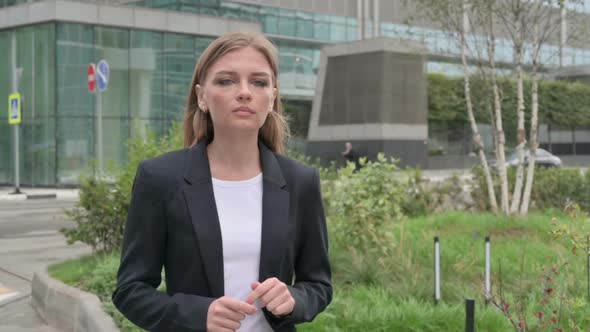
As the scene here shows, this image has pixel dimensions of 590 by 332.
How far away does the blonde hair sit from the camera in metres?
2.12

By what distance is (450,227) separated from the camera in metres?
10.1

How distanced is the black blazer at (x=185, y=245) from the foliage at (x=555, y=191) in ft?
36.7

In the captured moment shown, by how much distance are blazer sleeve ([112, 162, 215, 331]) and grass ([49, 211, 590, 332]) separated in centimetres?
227

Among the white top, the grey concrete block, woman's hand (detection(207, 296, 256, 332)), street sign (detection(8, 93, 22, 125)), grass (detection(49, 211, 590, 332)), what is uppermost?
street sign (detection(8, 93, 22, 125))

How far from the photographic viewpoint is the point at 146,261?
2.06 metres

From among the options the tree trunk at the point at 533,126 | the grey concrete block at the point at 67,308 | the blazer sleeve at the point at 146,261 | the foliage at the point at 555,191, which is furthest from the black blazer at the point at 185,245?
the foliage at the point at 555,191

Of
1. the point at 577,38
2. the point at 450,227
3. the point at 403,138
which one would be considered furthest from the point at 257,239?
the point at 403,138

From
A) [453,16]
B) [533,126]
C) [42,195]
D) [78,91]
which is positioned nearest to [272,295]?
[533,126]

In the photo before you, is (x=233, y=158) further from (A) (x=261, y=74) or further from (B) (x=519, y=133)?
(B) (x=519, y=133)

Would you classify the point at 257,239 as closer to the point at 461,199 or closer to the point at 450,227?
the point at 450,227

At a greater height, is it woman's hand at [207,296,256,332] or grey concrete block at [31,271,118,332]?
woman's hand at [207,296,256,332]

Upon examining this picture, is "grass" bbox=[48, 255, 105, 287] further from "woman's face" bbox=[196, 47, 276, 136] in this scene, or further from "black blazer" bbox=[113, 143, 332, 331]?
"woman's face" bbox=[196, 47, 276, 136]

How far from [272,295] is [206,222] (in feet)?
0.90

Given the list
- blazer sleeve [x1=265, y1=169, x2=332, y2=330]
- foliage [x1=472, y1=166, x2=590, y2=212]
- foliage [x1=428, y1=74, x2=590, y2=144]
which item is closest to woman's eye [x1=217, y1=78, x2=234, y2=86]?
blazer sleeve [x1=265, y1=169, x2=332, y2=330]
